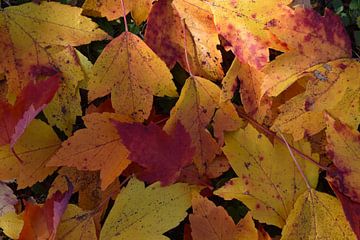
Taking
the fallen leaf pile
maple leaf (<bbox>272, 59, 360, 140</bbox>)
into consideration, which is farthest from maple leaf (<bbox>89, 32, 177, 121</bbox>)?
maple leaf (<bbox>272, 59, 360, 140</bbox>)

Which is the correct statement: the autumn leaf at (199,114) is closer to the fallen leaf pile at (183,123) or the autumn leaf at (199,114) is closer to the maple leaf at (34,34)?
the fallen leaf pile at (183,123)

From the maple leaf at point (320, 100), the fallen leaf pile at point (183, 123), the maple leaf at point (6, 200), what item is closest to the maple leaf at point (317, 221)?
the fallen leaf pile at point (183, 123)

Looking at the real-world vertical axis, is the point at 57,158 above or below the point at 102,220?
above

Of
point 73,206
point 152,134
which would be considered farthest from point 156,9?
point 73,206

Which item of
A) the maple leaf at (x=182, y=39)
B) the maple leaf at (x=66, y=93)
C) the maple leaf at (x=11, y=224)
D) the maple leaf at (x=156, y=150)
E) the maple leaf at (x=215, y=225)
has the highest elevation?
the maple leaf at (x=182, y=39)

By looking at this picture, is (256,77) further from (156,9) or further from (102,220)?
(102,220)

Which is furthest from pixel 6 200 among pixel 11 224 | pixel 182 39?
pixel 182 39
